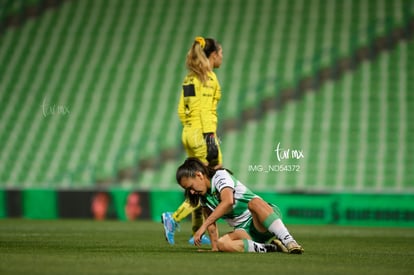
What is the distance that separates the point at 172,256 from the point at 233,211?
94cm

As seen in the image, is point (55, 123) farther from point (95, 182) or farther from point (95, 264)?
point (95, 264)

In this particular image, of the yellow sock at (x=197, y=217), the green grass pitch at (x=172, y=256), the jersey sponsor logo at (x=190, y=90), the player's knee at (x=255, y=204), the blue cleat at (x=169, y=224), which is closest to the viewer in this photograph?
the green grass pitch at (x=172, y=256)

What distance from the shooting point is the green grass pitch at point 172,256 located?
20.5 feet

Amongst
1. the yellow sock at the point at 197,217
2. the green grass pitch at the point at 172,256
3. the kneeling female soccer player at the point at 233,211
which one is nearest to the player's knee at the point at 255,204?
the kneeling female soccer player at the point at 233,211

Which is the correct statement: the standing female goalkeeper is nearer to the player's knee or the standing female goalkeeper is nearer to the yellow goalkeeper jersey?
the yellow goalkeeper jersey

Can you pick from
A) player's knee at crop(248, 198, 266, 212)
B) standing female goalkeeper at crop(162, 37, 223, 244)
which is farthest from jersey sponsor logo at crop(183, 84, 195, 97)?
player's knee at crop(248, 198, 266, 212)

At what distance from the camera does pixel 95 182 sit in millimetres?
18672

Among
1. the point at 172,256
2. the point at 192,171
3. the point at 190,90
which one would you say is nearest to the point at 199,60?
the point at 190,90

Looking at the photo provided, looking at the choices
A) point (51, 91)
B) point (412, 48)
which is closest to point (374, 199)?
point (412, 48)

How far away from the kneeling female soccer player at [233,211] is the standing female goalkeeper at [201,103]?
67 centimetres

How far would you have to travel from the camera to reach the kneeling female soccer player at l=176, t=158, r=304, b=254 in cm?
777

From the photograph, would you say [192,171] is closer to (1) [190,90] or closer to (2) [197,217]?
(1) [190,90]

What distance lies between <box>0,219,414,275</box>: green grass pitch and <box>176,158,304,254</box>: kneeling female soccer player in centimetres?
24

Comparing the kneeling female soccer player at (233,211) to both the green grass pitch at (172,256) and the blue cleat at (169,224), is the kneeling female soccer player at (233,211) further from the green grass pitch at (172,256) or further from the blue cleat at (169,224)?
the blue cleat at (169,224)
